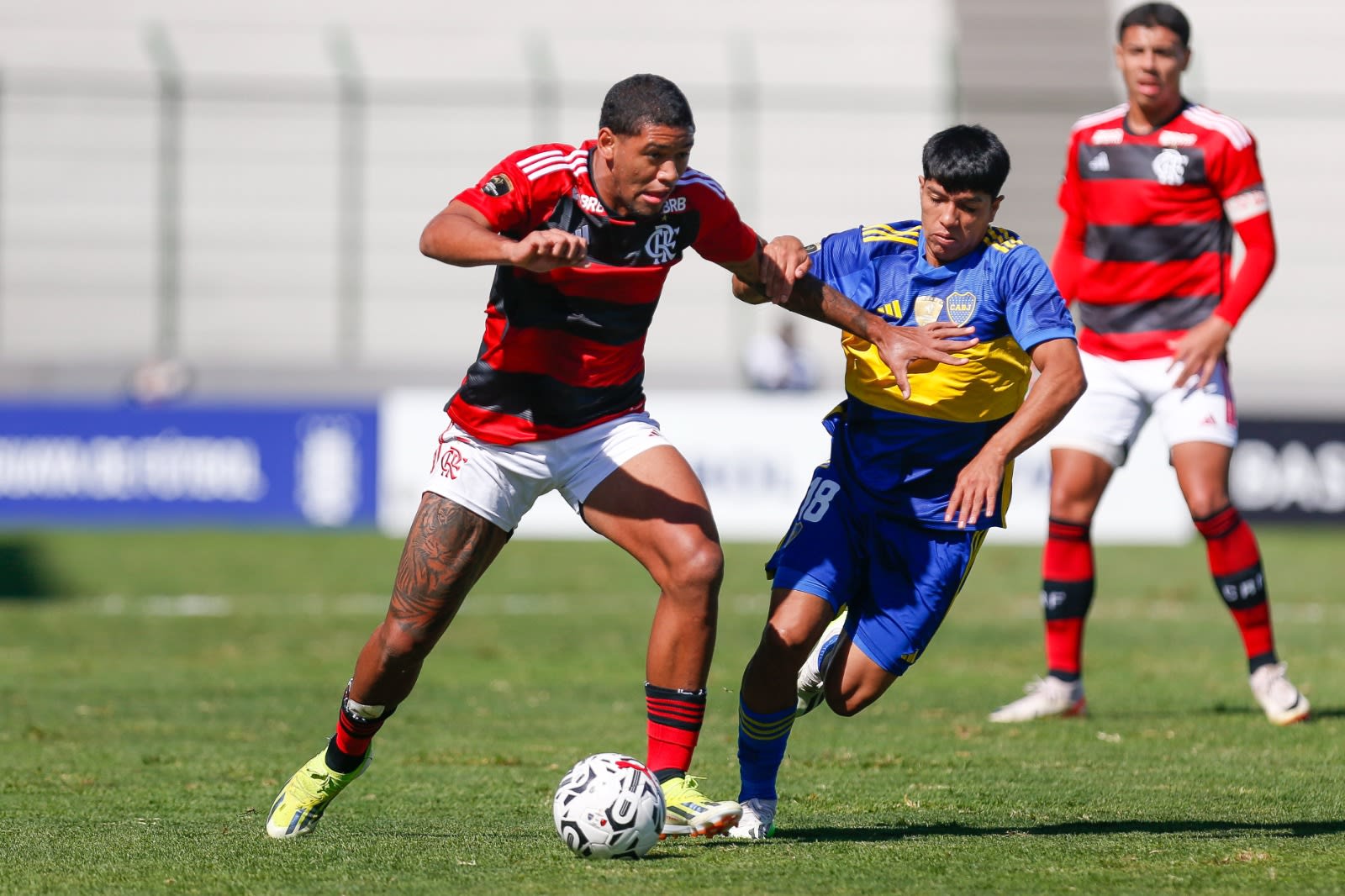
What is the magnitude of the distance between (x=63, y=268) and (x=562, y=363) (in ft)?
67.5

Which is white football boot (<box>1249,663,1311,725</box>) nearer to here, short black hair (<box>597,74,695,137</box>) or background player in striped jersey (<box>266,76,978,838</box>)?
background player in striped jersey (<box>266,76,978,838</box>)

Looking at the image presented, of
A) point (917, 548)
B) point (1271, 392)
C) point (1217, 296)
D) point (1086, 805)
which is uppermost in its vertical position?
point (1217, 296)

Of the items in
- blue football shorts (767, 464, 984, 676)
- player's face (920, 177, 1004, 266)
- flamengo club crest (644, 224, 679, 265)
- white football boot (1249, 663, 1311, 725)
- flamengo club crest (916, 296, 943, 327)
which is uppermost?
player's face (920, 177, 1004, 266)

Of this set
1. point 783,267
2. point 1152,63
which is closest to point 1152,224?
point 1152,63

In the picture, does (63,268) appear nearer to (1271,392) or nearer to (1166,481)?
(1166,481)

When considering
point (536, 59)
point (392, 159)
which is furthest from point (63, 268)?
point (536, 59)

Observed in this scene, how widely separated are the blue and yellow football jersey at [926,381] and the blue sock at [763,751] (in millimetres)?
777

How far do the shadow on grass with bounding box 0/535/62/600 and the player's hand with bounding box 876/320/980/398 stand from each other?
10058 millimetres

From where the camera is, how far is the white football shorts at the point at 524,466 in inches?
223

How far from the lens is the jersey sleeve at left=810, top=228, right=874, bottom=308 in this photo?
234 inches

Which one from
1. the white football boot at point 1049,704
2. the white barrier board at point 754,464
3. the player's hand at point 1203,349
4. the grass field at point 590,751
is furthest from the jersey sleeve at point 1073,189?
the white barrier board at point 754,464

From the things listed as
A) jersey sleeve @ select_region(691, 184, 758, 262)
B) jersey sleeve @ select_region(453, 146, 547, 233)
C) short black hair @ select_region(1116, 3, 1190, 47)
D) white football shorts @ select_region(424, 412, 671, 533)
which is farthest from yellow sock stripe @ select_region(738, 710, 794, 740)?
short black hair @ select_region(1116, 3, 1190, 47)

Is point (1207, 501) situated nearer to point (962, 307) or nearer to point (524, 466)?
point (962, 307)

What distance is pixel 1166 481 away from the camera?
16844mm
